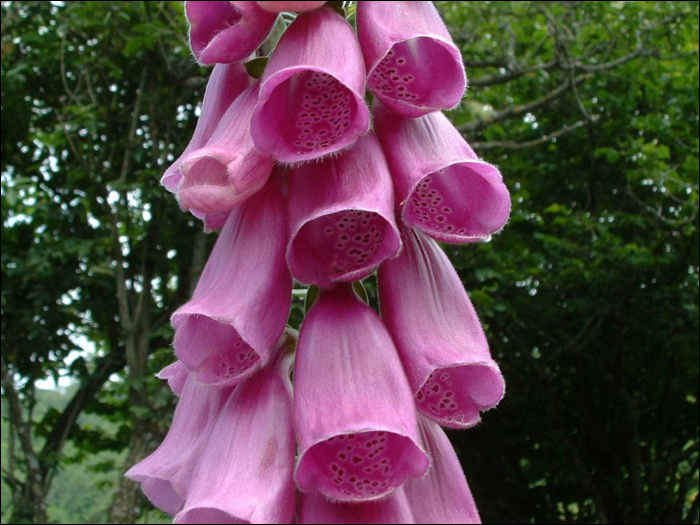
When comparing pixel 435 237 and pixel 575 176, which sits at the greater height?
pixel 435 237

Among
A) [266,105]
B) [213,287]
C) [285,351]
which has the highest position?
[266,105]

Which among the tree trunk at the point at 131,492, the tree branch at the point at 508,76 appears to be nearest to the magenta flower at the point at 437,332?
the tree trunk at the point at 131,492

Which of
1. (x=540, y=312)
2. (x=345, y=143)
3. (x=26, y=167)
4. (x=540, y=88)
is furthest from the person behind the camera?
(x=540, y=88)

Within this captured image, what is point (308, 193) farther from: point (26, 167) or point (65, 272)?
point (26, 167)

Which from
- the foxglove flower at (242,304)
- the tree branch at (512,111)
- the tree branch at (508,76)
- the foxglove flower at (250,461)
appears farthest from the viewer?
the tree branch at (508,76)

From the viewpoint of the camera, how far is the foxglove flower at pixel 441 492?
2.51 ft

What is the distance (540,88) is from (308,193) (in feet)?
20.7

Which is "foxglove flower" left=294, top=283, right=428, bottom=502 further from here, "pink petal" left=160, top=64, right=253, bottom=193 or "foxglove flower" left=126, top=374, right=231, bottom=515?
"pink petal" left=160, top=64, right=253, bottom=193

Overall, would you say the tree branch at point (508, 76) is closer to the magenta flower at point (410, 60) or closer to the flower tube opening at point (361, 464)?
the magenta flower at point (410, 60)

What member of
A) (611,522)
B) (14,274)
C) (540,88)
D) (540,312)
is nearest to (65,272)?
(14,274)

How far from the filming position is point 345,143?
792mm

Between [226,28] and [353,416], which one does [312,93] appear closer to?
[226,28]

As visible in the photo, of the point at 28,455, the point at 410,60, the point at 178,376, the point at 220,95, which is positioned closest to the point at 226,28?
the point at 220,95

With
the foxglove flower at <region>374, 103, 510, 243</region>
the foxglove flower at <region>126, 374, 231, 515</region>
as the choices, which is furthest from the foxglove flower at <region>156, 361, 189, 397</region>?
the foxglove flower at <region>374, 103, 510, 243</region>
